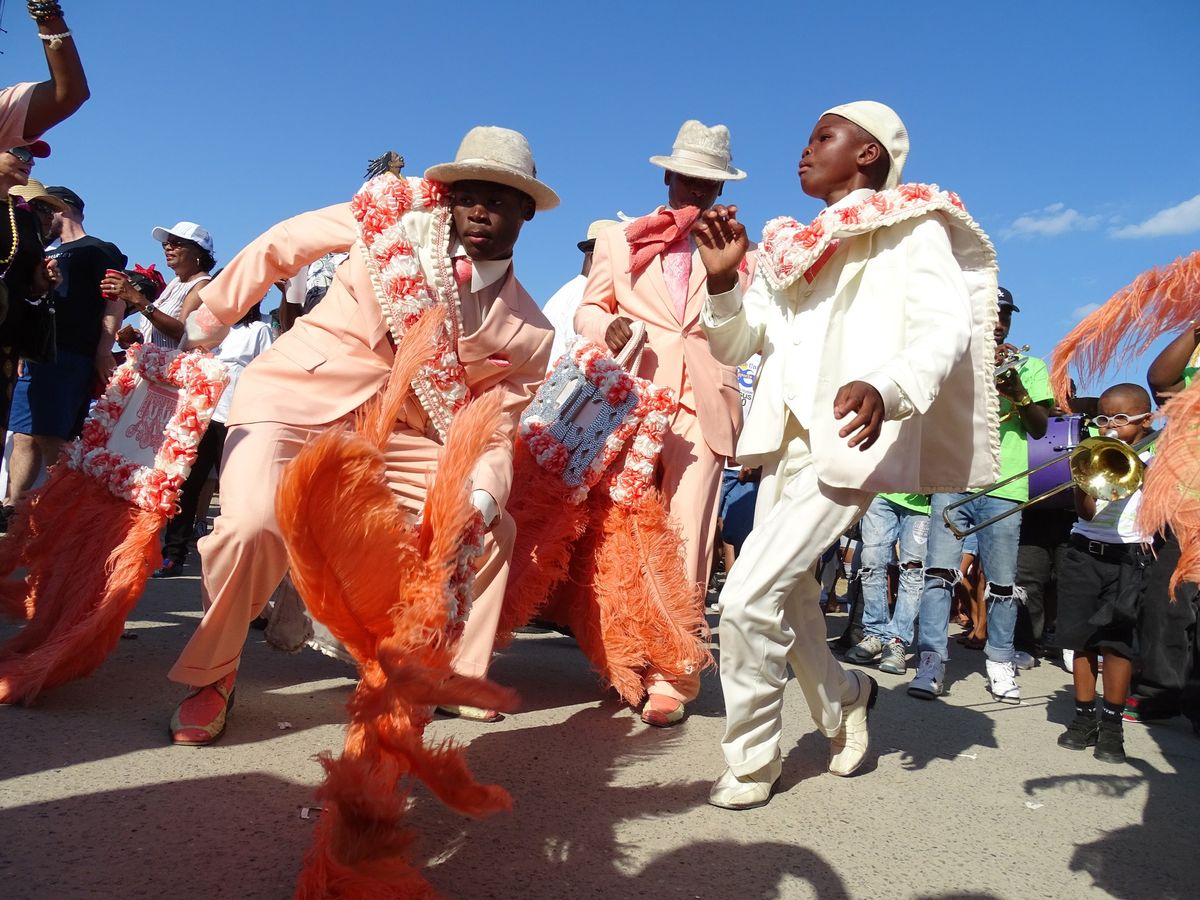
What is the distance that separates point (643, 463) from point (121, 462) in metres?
2.14

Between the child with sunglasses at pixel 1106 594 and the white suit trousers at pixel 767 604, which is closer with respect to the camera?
the white suit trousers at pixel 767 604

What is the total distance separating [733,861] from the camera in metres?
2.72

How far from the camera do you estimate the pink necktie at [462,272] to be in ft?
11.6

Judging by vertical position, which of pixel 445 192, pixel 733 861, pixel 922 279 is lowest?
pixel 733 861

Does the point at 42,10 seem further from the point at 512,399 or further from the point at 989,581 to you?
the point at 989,581

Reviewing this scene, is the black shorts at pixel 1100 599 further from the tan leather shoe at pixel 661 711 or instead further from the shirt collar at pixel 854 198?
the shirt collar at pixel 854 198

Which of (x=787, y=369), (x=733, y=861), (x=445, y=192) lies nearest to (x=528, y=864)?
(x=733, y=861)

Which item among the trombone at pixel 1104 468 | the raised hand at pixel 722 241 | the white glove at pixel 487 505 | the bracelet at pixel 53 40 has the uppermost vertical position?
the bracelet at pixel 53 40

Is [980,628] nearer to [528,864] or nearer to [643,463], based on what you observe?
[643,463]

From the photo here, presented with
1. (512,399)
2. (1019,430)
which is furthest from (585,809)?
(1019,430)

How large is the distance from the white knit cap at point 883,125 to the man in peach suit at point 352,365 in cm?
113

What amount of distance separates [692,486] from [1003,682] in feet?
8.10

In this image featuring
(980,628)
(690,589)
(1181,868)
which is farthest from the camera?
(980,628)

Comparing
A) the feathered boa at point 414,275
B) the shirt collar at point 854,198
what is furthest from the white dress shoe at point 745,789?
the shirt collar at point 854,198
